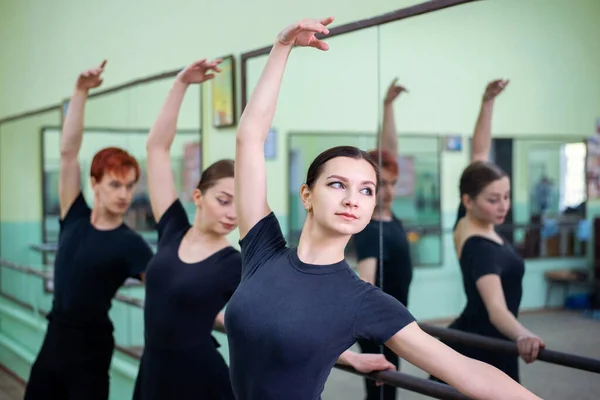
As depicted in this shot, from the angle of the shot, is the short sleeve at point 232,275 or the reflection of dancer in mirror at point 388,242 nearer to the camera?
the reflection of dancer in mirror at point 388,242

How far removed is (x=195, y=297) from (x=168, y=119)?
2.16 ft

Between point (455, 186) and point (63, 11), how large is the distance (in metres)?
3.12

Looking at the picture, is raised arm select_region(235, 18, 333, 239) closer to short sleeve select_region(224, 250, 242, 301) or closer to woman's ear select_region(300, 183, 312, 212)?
woman's ear select_region(300, 183, 312, 212)

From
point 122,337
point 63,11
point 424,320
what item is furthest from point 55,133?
point 424,320

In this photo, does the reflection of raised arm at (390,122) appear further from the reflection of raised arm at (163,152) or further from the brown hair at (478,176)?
the reflection of raised arm at (163,152)

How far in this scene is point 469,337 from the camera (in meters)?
2.36

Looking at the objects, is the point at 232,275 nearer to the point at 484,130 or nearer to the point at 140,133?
the point at 484,130

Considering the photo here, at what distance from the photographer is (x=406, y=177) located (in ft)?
8.45

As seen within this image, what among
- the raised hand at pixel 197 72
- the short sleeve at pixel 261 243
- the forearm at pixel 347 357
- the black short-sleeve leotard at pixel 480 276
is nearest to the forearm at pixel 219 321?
the forearm at pixel 347 357

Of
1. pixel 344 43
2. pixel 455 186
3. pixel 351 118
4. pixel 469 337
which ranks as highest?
pixel 344 43

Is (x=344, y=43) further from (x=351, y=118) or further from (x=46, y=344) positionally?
(x=46, y=344)

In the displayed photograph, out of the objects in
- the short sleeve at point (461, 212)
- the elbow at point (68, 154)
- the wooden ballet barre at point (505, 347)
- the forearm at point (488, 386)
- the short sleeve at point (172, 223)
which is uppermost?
the elbow at point (68, 154)

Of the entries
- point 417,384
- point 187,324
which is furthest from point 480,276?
point 187,324

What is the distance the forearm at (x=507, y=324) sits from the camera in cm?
221
